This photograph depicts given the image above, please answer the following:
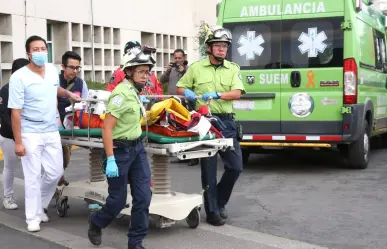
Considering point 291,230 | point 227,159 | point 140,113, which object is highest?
point 140,113

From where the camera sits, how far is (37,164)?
632cm

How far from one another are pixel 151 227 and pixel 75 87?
1.88m

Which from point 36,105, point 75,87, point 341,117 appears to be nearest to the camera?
Result: point 36,105

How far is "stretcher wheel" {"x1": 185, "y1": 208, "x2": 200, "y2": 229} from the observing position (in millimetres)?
6363

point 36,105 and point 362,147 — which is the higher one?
point 36,105

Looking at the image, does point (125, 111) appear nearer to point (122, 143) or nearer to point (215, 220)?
point (122, 143)

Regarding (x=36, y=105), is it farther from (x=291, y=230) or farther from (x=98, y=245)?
(x=291, y=230)

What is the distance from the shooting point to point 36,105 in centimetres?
626

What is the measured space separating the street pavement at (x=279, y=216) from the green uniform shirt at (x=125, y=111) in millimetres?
1071

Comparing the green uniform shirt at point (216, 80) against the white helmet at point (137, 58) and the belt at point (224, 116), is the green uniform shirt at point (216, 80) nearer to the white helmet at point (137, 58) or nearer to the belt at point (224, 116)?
the belt at point (224, 116)

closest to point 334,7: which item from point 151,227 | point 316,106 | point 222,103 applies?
point 316,106

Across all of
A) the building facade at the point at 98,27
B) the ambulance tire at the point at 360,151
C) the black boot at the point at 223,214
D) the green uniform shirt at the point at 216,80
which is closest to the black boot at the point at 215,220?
the black boot at the point at 223,214

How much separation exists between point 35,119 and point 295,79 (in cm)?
442

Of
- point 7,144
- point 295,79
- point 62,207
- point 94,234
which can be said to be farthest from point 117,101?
point 295,79
